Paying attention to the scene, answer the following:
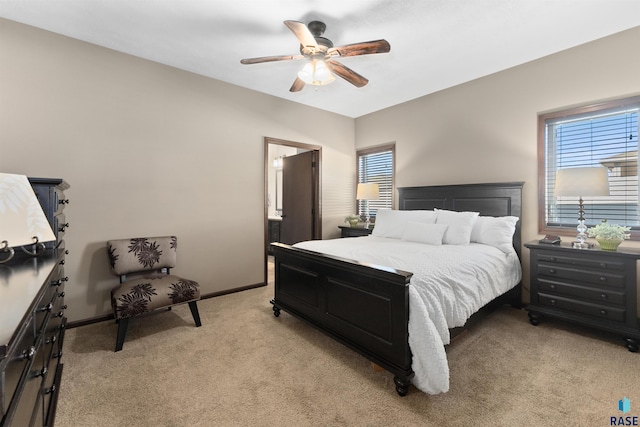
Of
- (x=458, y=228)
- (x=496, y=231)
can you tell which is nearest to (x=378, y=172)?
(x=458, y=228)

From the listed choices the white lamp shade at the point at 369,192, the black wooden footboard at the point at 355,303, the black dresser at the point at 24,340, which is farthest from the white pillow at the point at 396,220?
the black dresser at the point at 24,340

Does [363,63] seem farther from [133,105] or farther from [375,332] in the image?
[375,332]

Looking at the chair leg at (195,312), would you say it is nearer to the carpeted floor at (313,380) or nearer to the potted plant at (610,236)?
the carpeted floor at (313,380)

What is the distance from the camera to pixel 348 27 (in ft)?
8.48

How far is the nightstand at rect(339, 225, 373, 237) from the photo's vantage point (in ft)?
14.6

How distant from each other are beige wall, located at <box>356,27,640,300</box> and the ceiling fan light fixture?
69.1 inches

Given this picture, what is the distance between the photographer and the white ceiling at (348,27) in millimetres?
2318

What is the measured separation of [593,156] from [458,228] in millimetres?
Answer: 1473

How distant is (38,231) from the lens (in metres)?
1.30

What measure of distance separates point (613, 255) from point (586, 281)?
0.99ft

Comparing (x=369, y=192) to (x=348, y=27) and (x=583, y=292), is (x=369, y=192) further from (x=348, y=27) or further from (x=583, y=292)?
(x=583, y=292)

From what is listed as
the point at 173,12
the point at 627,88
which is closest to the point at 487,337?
the point at 627,88

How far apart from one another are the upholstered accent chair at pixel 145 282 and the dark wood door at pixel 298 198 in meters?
2.25

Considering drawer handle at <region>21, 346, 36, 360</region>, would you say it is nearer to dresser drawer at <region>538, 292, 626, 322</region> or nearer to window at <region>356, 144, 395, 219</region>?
dresser drawer at <region>538, 292, 626, 322</region>
